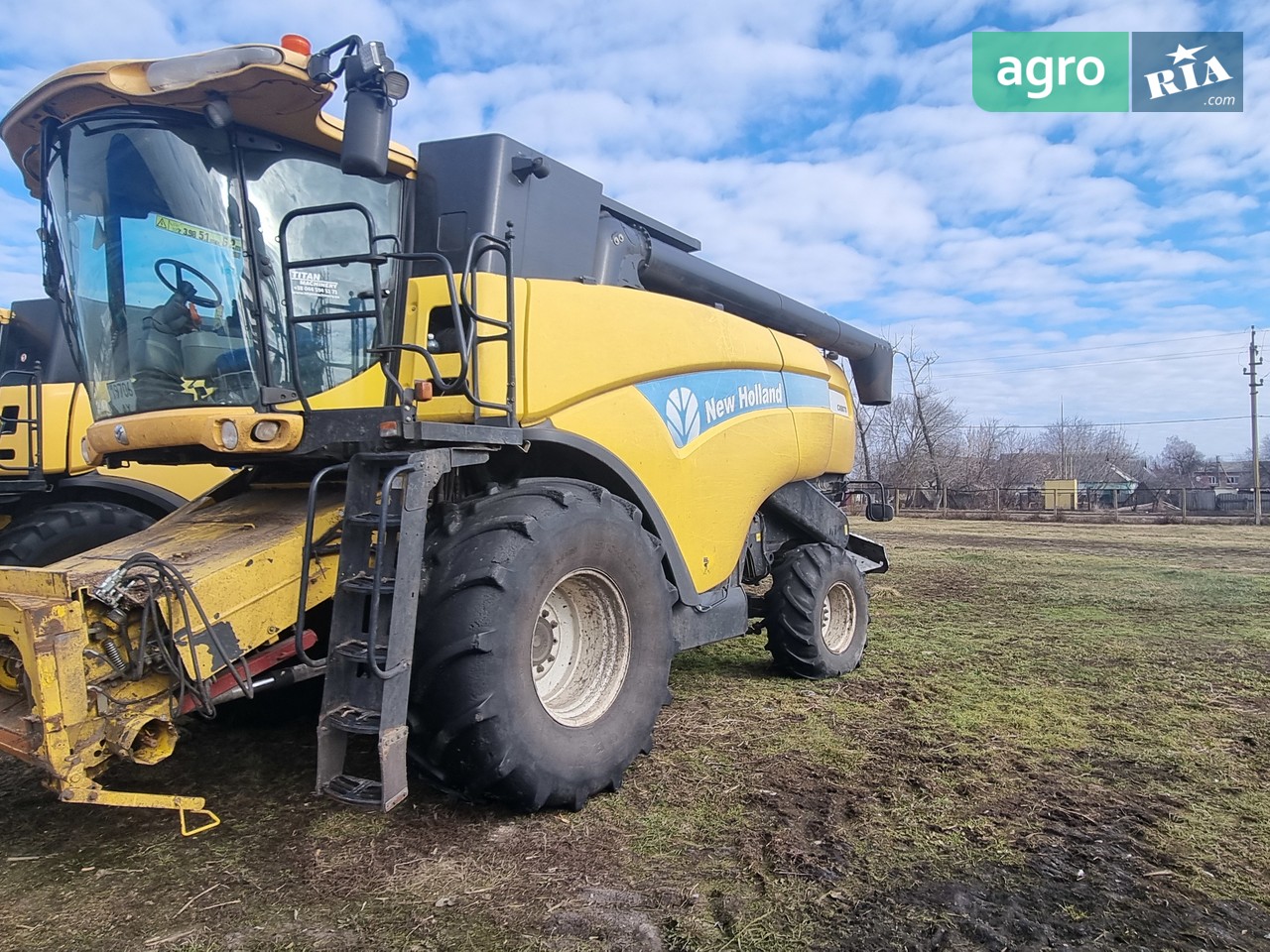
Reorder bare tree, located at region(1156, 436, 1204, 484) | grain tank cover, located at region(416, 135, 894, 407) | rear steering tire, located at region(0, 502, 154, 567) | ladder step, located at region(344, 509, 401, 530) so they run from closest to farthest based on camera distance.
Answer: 1. ladder step, located at region(344, 509, 401, 530)
2. grain tank cover, located at region(416, 135, 894, 407)
3. rear steering tire, located at region(0, 502, 154, 567)
4. bare tree, located at region(1156, 436, 1204, 484)

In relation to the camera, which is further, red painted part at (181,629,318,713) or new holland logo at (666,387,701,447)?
new holland logo at (666,387,701,447)

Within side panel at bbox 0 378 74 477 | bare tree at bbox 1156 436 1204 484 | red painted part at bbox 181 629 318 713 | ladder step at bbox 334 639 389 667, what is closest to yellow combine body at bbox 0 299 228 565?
side panel at bbox 0 378 74 477

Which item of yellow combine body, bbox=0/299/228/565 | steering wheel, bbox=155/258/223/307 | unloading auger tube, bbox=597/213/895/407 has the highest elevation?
unloading auger tube, bbox=597/213/895/407

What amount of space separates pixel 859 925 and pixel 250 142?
381cm

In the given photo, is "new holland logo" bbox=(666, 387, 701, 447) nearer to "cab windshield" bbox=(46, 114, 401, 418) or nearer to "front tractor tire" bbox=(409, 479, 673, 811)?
"front tractor tire" bbox=(409, 479, 673, 811)

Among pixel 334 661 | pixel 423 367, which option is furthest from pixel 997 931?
pixel 423 367

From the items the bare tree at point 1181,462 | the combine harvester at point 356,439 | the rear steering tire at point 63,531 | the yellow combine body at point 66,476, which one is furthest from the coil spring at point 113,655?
the bare tree at point 1181,462

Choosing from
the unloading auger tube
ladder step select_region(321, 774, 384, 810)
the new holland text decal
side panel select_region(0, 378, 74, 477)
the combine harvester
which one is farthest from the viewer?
side panel select_region(0, 378, 74, 477)

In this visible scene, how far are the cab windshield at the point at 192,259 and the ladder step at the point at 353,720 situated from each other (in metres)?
1.34

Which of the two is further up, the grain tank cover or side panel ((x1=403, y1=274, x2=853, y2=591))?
the grain tank cover

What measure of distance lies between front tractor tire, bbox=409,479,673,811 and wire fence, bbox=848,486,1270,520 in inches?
1138

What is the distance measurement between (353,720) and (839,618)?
167 inches

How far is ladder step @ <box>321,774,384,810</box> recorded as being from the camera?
293cm

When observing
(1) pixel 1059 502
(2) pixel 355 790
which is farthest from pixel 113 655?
(1) pixel 1059 502
